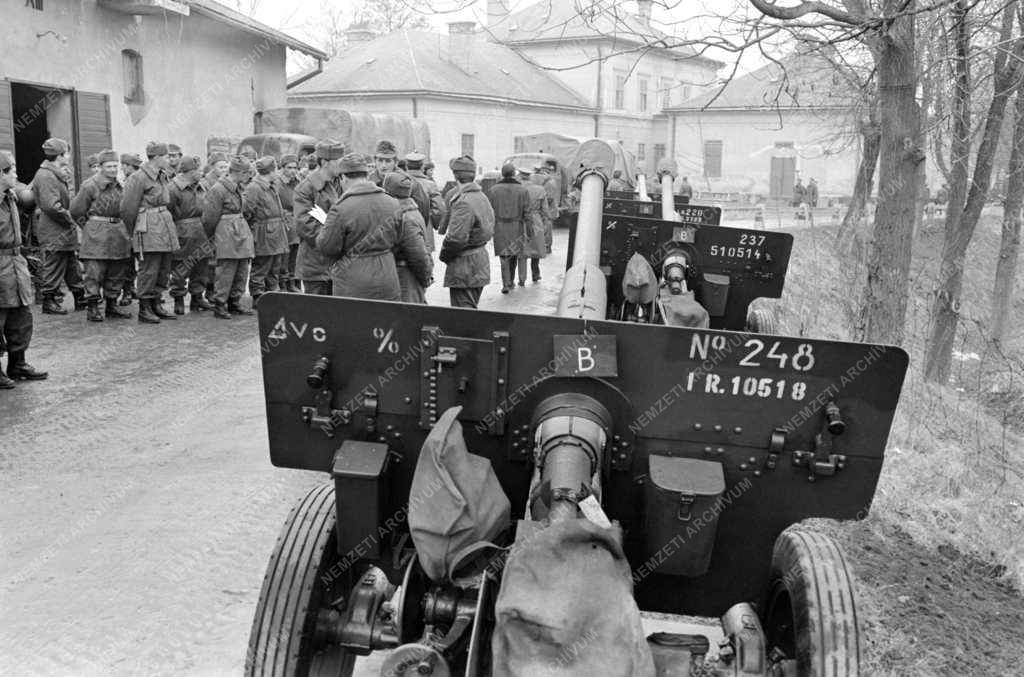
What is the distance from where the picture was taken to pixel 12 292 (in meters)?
8.16

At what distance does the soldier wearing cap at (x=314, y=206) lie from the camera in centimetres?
1002

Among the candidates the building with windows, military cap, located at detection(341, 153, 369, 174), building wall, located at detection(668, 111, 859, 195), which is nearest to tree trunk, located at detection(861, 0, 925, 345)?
military cap, located at detection(341, 153, 369, 174)

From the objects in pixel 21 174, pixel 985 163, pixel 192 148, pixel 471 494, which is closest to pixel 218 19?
pixel 192 148

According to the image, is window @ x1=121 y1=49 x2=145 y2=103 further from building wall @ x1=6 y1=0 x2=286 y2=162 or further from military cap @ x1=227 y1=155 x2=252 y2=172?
military cap @ x1=227 y1=155 x2=252 y2=172

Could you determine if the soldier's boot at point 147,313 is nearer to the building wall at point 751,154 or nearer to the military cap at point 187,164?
the military cap at point 187,164

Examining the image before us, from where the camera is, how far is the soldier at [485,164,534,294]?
14.2m

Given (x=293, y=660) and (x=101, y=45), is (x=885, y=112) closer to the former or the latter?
(x=293, y=660)

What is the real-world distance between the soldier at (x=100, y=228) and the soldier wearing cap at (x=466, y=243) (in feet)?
11.7

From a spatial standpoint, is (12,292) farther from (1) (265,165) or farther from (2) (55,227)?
(1) (265,165)

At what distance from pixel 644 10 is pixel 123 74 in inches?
492

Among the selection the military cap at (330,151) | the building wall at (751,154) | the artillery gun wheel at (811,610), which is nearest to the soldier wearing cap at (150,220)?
the military cap at (330,151)

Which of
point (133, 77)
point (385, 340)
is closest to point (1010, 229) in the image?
point (385, 340)

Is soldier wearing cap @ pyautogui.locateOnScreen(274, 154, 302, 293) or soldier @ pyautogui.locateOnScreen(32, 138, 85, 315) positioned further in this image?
soldier wearing cap @ pyautogui.locateOnScreen(274, 154, 302, 293)

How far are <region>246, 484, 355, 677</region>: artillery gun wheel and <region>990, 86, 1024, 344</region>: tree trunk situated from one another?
10773mm
